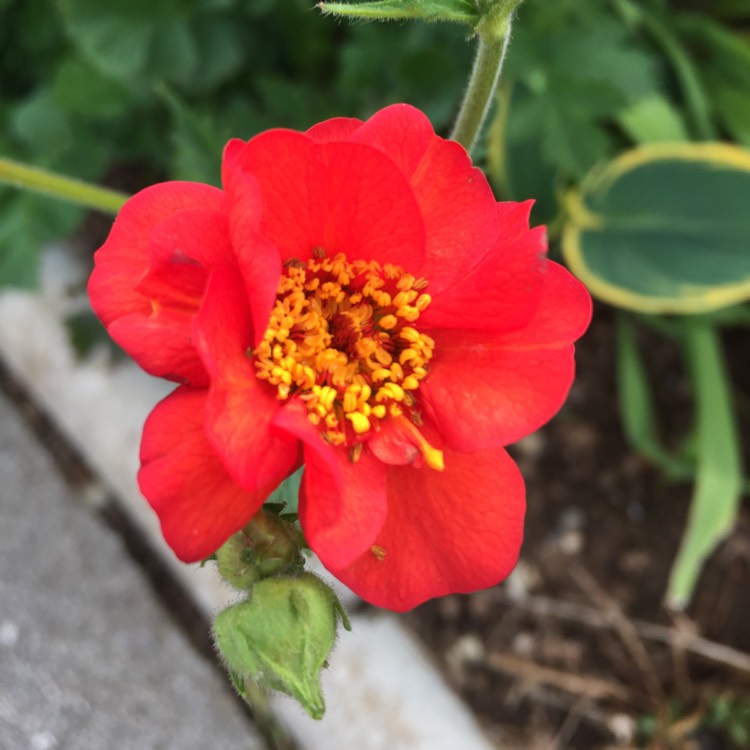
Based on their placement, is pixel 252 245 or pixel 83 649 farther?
pixel 83 649

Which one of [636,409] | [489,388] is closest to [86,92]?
[489,388]

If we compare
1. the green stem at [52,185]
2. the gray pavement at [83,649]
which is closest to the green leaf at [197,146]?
the green stem at [52,185]

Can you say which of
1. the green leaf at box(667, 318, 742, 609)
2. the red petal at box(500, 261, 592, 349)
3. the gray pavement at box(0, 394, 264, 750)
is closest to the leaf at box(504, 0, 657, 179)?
the green leaf at box(667, 318, 742, 609)

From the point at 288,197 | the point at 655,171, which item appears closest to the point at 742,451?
the point at 655,171

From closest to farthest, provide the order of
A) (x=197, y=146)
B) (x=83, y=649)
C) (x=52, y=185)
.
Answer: (x=52, y=185)
(x=197, y=146)
(x=83, y=649)

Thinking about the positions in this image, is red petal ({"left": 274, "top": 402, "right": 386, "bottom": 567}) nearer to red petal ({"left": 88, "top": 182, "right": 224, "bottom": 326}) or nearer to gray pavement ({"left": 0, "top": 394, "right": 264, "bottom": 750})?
red petal ({"left": 88, "top": 182, "right": 224, "bottom": 326})

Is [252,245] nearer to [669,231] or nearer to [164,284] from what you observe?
[164,284]
